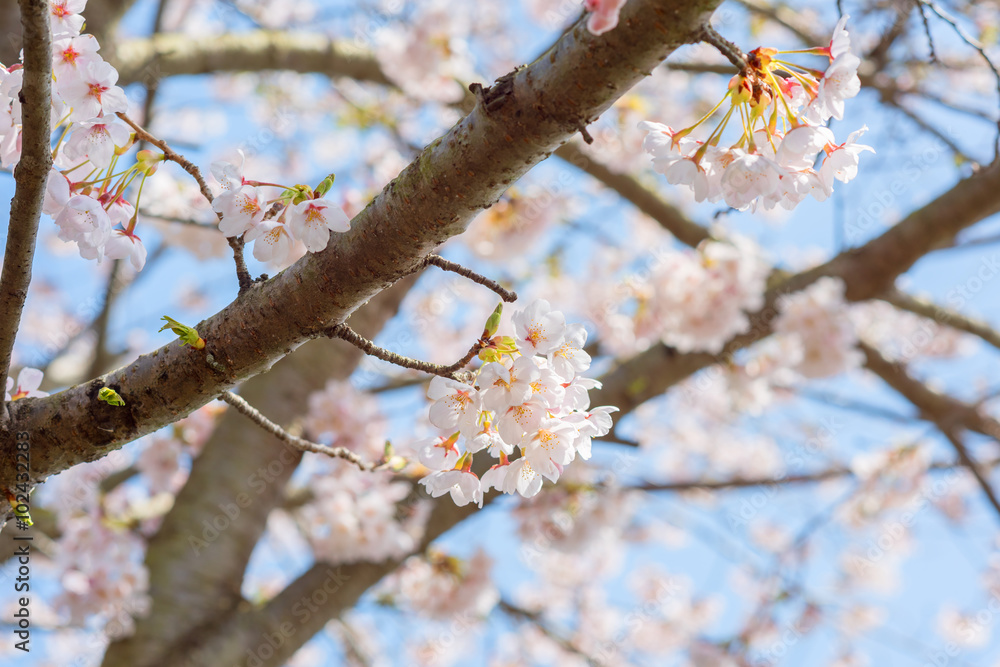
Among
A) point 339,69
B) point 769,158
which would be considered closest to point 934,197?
point 769,158

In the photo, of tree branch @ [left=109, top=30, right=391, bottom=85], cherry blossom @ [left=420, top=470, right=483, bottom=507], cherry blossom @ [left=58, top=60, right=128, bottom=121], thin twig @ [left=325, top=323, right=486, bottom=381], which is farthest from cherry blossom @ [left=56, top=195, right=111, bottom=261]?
tree branch @ [left=109, top=30, right=391, bottom=85]

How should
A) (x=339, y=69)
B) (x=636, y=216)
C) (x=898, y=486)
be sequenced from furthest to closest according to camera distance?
(x=636, y=216)
(x=898, y=486)
(x=339, y=69)

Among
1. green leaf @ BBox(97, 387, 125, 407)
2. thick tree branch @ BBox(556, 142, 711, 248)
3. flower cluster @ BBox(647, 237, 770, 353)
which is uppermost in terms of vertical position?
thick tree branch @ BBox(556, 142, 711, 248)

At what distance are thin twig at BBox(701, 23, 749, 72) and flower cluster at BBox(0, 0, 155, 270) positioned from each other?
0.77 m

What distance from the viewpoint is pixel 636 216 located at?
5.83m

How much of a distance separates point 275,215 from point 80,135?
0.93 ft

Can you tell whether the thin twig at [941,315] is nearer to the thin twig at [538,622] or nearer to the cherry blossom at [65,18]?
the thin twig at [538,622]

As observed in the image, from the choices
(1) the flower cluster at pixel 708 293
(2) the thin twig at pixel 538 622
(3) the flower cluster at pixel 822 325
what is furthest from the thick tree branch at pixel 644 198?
(2) the thin twig at pixel 538 622

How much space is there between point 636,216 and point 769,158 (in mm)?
5060

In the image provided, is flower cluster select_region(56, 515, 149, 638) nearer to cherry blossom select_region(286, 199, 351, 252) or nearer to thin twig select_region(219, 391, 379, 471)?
thin twig select_region(219, 391, 379, 471)

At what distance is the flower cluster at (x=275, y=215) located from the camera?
89cm

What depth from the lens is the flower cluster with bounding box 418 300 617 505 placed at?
884mm

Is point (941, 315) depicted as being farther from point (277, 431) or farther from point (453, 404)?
point (277, 431)

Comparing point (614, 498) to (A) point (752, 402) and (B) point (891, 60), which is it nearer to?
(A) point (752, 402)
